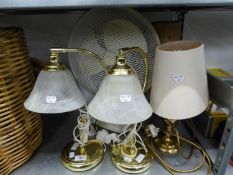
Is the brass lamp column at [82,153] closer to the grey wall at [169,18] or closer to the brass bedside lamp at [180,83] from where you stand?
the brass bedside lamp at [180,83]

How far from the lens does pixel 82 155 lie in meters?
0.63

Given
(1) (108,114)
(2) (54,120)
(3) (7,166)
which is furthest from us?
(2) (54,120)

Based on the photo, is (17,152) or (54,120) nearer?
(17,152)

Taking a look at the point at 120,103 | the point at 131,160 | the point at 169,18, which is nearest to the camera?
the point at 120,103

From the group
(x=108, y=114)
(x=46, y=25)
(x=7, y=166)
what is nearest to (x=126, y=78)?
(x=108, y=114)

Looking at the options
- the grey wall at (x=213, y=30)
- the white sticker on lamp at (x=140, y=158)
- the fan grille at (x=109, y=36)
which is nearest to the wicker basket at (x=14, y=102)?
the fan grille at (x=109, y=36)

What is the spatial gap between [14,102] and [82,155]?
9.5 inches

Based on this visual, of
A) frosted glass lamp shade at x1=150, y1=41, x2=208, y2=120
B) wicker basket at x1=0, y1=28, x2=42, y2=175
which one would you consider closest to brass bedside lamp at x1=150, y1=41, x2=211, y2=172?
frosted glass lamp shade at x1=150, y1=41, x2=208, y2=120

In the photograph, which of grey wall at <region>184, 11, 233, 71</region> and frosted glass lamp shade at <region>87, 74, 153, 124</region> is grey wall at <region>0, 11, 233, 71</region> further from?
frosted glass lamp shade at <region>87, 74, 153, 124</region>

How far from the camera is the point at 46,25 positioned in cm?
94

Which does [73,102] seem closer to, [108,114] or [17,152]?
[108,114]

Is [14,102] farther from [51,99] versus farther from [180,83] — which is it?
[180,83]

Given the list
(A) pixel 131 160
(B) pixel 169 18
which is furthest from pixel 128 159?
(B) pixel 169 18

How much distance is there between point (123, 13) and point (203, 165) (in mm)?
500
